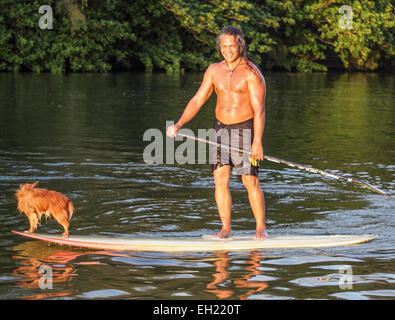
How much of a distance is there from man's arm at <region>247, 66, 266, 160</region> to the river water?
890 millimetres

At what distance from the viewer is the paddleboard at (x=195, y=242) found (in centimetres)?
670

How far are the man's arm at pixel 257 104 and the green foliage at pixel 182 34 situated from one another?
23.9m

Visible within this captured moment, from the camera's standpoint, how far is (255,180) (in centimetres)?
709

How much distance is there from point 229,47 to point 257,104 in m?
0.55

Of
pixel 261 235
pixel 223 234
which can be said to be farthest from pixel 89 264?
pixel 261 235

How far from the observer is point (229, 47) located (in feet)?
22.4

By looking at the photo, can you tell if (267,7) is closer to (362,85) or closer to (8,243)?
(362,85)
